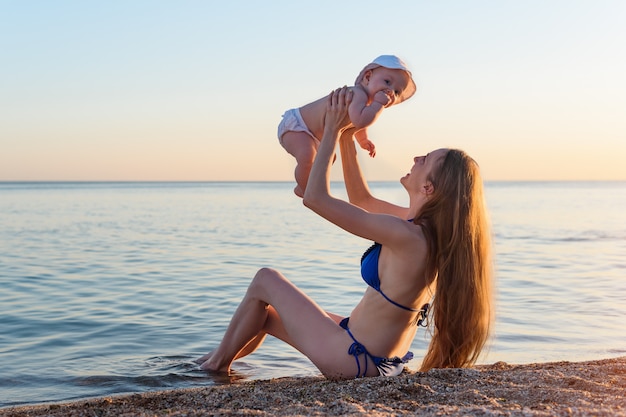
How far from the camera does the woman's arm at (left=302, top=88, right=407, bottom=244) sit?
12.7 feet

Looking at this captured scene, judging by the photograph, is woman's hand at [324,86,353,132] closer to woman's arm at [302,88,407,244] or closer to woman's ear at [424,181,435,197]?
woman's arm at [302,88,407,244]

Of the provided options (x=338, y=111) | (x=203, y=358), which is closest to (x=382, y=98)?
(x=338, y=111)

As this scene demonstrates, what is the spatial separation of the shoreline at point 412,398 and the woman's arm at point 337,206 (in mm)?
829

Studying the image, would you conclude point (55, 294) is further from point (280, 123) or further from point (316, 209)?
point (316, 209)

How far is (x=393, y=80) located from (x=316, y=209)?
3.80 ft

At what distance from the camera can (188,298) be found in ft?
28.1

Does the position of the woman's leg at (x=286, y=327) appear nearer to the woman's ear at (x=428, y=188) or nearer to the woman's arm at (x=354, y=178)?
the woman's arm at (x=354, y=178)

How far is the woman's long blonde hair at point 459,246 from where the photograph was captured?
390 cm

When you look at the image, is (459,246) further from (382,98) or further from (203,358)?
(203,358)

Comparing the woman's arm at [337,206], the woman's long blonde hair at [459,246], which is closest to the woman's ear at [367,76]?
the woman's arm at [337,206]

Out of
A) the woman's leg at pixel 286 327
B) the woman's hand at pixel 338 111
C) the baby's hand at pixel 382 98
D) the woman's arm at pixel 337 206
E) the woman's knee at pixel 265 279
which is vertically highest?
the baby's hand at pixel 382 98

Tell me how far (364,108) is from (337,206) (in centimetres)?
73

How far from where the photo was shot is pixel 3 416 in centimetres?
402

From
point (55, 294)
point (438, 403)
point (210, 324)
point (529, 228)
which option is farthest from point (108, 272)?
point (529, 228)
